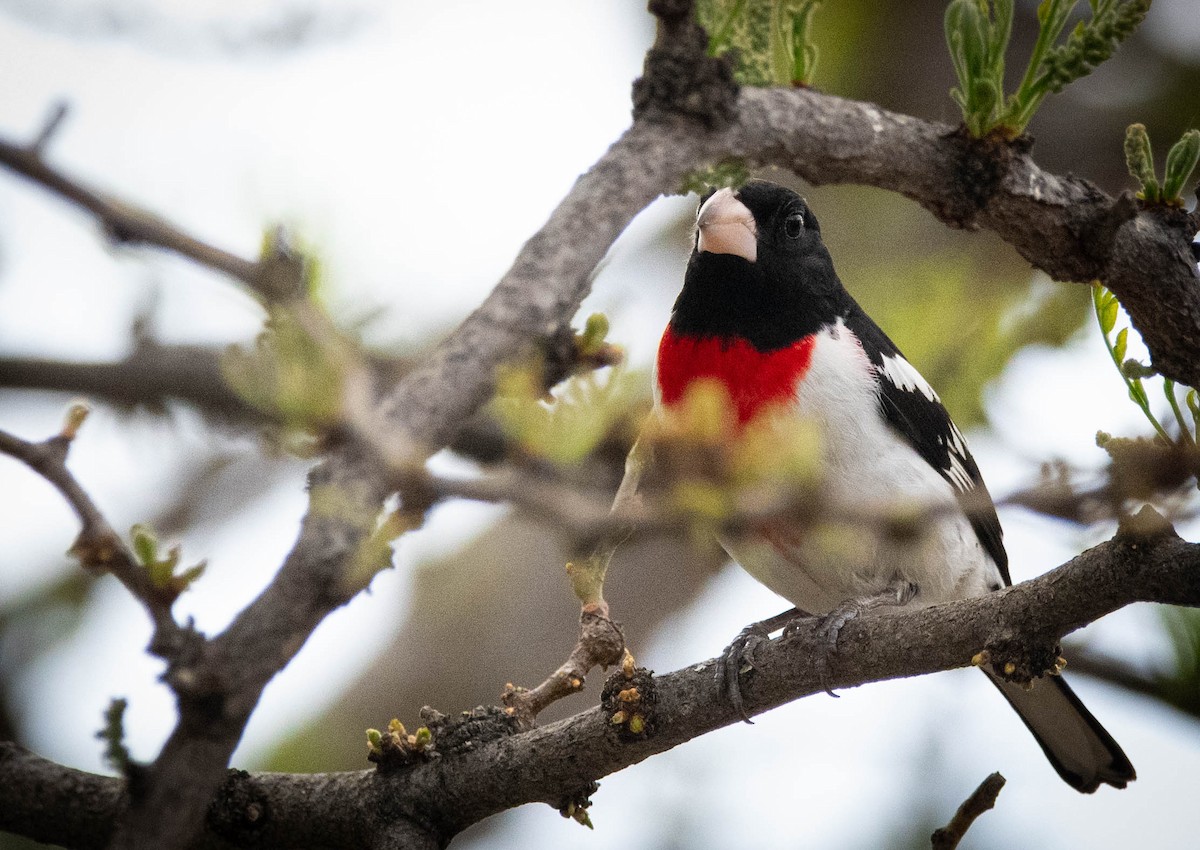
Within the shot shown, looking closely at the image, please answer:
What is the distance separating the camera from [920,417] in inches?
114

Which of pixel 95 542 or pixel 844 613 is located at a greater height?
pixel 844 613

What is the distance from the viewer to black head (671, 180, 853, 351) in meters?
2.82

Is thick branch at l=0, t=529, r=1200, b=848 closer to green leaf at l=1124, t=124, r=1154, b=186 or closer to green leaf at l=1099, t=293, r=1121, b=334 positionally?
green leaf at l=1099, t=293, r=1121, b=334

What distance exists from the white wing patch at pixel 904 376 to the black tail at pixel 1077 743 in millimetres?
745

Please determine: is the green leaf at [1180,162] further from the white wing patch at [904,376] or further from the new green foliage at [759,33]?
the white wing patch at [904,376]

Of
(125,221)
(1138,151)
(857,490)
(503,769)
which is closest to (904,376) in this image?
(857,490)

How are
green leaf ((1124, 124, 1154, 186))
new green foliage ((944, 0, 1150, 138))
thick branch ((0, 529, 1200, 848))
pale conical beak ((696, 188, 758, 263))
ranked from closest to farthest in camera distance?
1. new green foliage ((944, 0, 1150, 138))
2. green leaf ((1124, 124, 1154, 186))
3. thick branch ((0, 529, 1200, 848))
4. pale conical beak ((696, 188, 758, 263))

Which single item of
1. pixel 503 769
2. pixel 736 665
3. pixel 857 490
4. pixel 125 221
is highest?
pixel 857 490

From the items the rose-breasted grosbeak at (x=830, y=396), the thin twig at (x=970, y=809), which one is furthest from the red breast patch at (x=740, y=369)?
the thin twig at (x=970, y=809)

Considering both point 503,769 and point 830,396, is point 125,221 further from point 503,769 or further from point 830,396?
point 830,396

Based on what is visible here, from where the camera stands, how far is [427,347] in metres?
3.77

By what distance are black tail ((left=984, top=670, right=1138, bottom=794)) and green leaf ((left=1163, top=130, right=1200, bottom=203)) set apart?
149 centimetres

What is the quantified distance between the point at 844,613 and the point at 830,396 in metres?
0.66

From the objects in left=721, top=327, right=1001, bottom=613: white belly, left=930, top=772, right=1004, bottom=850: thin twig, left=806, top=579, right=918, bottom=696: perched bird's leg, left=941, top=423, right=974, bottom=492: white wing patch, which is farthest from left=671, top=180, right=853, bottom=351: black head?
left=930, top=772, right=1004, bottom=850: thin twig
